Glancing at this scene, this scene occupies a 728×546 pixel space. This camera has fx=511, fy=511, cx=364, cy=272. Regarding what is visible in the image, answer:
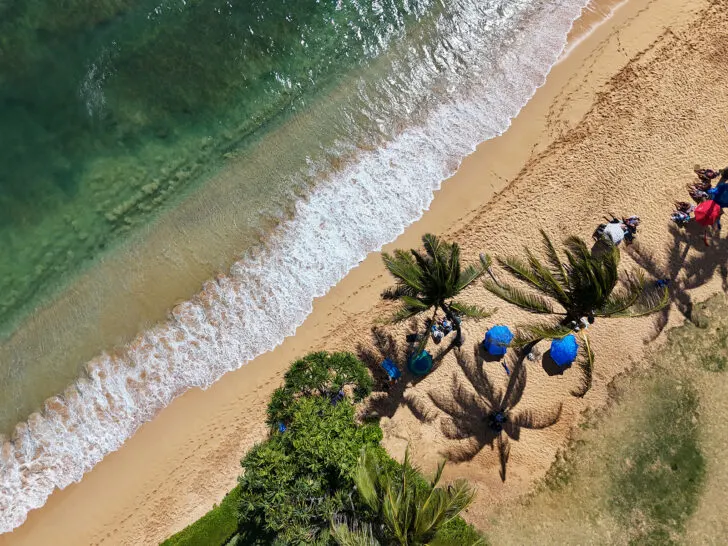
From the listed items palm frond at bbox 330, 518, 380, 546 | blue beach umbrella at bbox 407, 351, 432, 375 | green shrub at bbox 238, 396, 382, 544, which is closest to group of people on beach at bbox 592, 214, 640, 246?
blue beach umbrella at bbox 407, 351, 432, 375

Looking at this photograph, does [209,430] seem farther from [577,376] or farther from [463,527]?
[577,376]

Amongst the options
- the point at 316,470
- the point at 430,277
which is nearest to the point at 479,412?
the point at 430,277

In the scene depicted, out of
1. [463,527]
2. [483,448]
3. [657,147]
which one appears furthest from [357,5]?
[463,527]

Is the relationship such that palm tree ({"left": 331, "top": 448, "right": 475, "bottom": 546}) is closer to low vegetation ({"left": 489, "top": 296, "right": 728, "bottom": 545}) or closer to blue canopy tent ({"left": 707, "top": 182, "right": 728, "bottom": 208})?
low vegetation ({"left": 489, "top": 296, "right": 728, "bottom": 545})

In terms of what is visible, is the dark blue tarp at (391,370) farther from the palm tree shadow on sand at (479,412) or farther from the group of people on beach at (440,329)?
the group of people on beach at (440,329)

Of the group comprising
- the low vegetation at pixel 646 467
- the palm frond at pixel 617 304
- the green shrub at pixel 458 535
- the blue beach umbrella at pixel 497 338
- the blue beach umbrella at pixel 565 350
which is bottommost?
the low vegetation at pixel 646 467

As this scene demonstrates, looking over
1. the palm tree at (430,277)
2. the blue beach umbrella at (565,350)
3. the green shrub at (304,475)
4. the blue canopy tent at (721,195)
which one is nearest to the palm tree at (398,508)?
the green shrub at (304,475)
